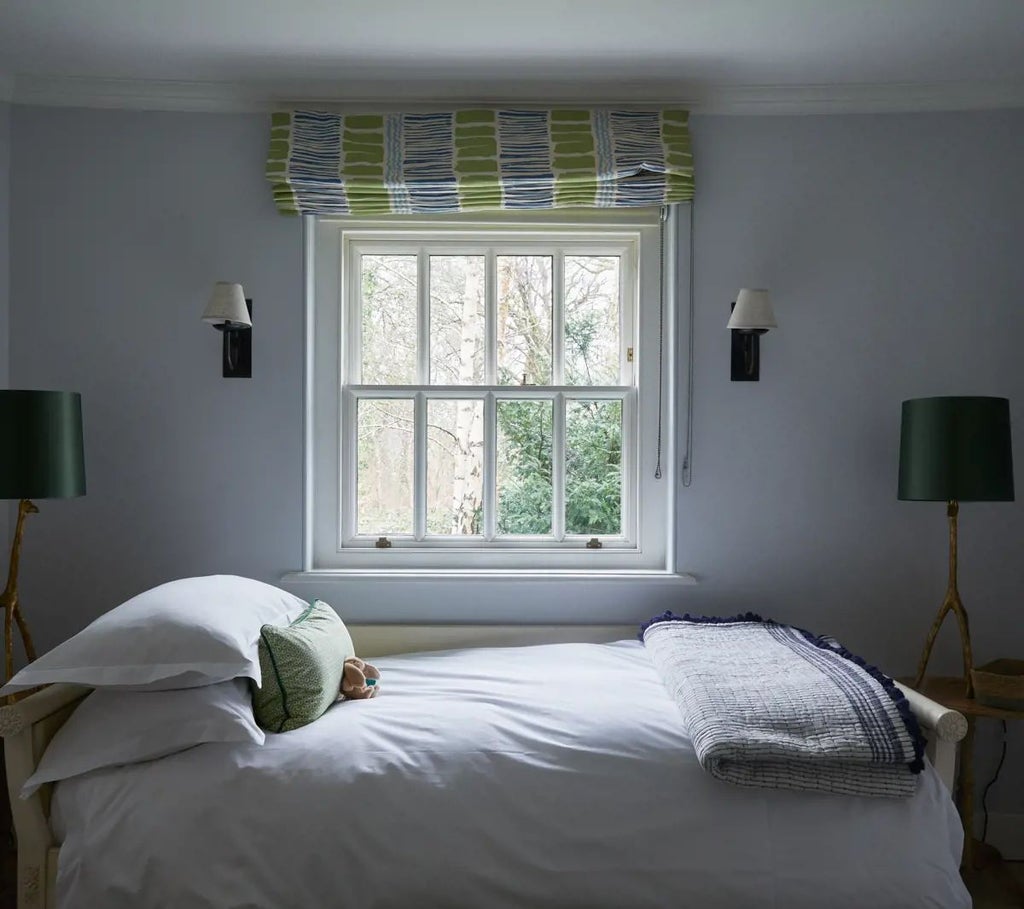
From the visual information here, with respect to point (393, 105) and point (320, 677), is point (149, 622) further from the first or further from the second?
point (393, 105)

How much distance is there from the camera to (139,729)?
1665 millimetres

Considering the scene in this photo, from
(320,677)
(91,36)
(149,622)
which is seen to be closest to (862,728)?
(320,677)

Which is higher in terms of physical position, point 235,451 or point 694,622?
point 235,451

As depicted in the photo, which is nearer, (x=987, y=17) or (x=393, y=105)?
(x=987, y=17)

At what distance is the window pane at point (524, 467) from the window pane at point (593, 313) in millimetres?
246

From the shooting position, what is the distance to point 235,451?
262 cm

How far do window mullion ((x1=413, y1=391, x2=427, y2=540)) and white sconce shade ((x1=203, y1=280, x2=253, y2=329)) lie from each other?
672mm

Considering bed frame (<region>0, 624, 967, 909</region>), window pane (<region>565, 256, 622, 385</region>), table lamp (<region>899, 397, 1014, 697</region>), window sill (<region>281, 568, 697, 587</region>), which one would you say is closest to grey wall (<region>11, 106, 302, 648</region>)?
window sill (<region>281, 568, 697, 587</region>)

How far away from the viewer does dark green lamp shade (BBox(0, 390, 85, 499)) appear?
206 centimetres

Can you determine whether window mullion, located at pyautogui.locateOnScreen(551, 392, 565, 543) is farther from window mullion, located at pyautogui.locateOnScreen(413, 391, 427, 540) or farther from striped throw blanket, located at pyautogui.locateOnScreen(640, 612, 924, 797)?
striped throw blanket, located at pyautogui.locateOnScreen(640, 612, 924, 797)

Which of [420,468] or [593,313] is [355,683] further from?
[593,313]

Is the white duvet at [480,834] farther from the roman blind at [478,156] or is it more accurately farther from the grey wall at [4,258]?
the roman blind at [478,156]

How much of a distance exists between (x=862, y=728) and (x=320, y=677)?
50.8 inches

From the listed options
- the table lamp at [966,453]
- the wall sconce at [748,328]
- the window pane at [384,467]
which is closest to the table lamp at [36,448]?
the window pane at [384,467]
